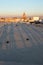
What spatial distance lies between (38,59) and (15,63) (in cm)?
111

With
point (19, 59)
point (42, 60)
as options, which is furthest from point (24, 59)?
point (42, 60)

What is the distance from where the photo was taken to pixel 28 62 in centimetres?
761

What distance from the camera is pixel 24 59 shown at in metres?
8.09

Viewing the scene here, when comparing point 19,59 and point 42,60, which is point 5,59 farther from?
point 42,60

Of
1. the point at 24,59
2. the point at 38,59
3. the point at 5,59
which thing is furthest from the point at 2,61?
the point at 38,59

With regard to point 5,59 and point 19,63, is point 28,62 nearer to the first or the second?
point 19,63

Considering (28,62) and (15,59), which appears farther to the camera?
(15,59)

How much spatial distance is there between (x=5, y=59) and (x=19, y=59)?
1.95ft

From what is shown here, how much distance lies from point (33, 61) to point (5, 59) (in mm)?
1224

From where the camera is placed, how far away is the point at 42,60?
7914 mm

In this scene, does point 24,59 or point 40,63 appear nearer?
point 40,63

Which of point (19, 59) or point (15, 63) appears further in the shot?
point (19, 59)

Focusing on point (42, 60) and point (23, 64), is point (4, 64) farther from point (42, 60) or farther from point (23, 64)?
point (42, 60)

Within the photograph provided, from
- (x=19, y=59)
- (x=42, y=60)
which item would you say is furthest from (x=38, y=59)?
(x=19, y=59)
